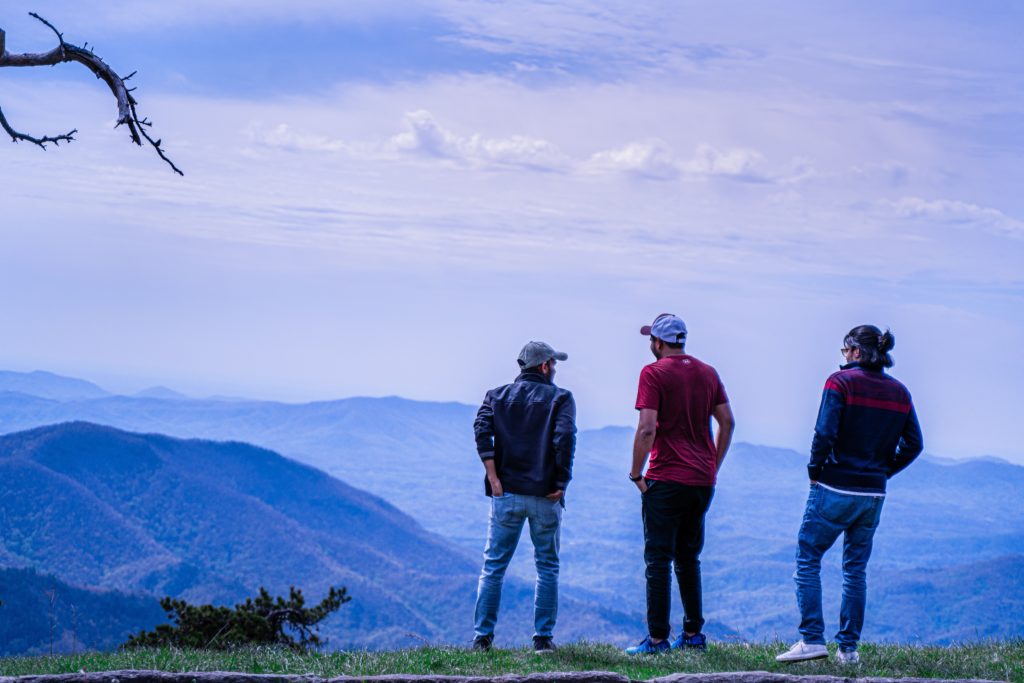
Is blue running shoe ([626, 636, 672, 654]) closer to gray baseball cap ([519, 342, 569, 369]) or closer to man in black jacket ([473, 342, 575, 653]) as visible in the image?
man in black jacket ([473, 342, 575, 653])

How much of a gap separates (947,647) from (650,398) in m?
4.22

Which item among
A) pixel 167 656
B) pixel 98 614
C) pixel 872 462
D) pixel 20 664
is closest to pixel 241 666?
pixel 167 656

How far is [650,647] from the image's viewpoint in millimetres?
10078

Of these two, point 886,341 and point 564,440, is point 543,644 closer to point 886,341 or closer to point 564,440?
point 564,440

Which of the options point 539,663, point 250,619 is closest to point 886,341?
point 539,663

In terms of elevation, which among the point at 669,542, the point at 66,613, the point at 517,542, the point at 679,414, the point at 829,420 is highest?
the point at 829,420

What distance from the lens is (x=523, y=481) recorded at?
10039 millimetres

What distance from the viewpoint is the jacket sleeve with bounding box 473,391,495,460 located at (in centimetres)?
1014

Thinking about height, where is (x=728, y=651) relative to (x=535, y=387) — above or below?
below

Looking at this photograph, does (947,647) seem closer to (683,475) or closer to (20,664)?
(683,475)

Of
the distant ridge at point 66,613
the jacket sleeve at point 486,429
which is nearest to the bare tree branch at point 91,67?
the jacket sleeve at point 486,429

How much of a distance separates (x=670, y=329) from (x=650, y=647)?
8.98ft

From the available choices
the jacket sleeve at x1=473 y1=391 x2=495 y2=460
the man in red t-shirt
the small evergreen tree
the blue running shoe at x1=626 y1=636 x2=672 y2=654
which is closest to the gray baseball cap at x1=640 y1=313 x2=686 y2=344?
the man in red t-shirt

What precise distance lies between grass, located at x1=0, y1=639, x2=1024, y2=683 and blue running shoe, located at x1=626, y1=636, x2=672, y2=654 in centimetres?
15
